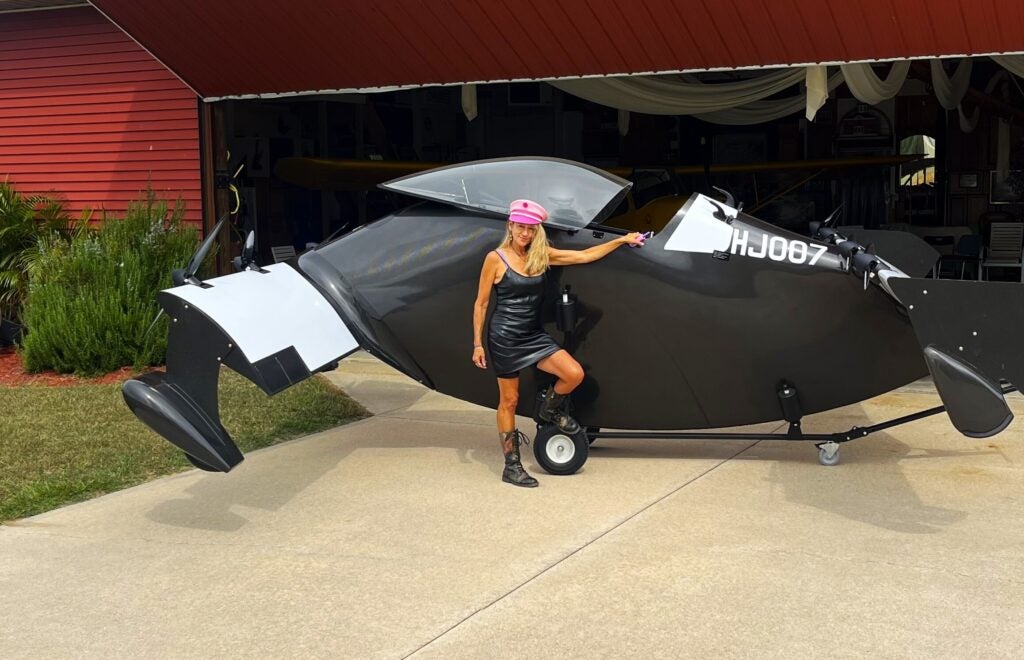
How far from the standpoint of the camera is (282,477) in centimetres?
697

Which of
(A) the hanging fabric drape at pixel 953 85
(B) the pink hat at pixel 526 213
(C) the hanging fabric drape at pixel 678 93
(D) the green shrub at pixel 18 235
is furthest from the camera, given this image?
(A) the hanging fabric drape at pixel 953 85

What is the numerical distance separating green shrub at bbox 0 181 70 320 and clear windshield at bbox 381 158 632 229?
274 inches

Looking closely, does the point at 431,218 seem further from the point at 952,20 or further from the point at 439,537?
the point at 952,20

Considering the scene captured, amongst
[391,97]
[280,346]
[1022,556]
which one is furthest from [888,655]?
[391,97]

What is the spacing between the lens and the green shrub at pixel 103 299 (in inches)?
431

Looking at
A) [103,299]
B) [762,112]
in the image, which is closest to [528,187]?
[103,299]

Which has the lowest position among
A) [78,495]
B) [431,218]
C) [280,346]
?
[78,495]

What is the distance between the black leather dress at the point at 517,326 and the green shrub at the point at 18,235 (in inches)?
298

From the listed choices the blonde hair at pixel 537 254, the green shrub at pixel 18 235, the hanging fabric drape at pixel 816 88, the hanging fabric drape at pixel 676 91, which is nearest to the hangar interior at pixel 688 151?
the hanging fabric drape at pixel 676 91

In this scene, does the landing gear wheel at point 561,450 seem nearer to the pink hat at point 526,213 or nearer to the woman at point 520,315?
the woman at point 520,315

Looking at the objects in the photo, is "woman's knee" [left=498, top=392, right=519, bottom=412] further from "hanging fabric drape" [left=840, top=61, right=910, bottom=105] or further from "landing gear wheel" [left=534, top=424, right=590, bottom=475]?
"hanging fabric drape" [left=840, top=61, right=910, bottom=105]

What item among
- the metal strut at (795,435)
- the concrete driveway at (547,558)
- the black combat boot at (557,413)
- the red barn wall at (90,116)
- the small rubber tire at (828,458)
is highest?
the red barn wall at (90,116)

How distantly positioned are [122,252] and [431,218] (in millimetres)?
5612

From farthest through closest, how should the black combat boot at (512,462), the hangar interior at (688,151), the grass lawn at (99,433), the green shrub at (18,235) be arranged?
the hangar interior at (688,151) → the green shrub at (18,235) → the grass lawn at (99,433) → the black combat boot at (512,462)
